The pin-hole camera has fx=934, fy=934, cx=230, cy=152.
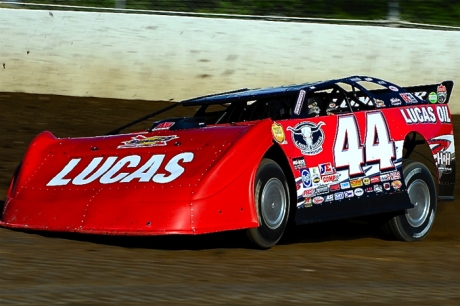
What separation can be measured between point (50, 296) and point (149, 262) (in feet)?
4.24

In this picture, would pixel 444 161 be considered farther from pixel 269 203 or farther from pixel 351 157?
pixel 269 203

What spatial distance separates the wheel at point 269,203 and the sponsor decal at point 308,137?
0.27 metres

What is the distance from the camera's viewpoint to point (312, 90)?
25.1 feet

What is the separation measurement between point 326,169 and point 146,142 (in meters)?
1.40

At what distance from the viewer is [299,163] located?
6977 millimetres

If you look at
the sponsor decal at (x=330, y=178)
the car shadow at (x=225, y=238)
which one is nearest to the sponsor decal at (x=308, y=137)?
the sponsor decal at (x=330, y=178)

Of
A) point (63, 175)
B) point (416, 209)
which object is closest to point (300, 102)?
point (416, 209)

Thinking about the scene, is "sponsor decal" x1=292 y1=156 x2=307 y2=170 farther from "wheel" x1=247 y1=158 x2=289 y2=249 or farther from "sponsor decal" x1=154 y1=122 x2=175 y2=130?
"sponsor decal" x1=154 y1=122 x2=175 y2=130

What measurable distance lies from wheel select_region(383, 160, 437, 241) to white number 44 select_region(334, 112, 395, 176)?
0.37 meters

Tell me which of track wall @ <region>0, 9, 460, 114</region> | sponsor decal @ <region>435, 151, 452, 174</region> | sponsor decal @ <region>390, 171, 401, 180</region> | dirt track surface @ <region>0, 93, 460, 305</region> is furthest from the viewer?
track wall @ <region>0, 9, 460, 114</region>

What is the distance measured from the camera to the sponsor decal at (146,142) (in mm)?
7096

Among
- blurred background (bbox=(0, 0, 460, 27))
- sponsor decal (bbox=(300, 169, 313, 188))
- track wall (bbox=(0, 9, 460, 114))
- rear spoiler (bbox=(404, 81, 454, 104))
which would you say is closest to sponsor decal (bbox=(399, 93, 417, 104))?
rear spoiler (bbox=(404, 81, 454, 104))

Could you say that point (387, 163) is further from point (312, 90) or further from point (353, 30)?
point (353, 30)

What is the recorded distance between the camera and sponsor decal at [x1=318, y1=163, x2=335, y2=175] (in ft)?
23.5
